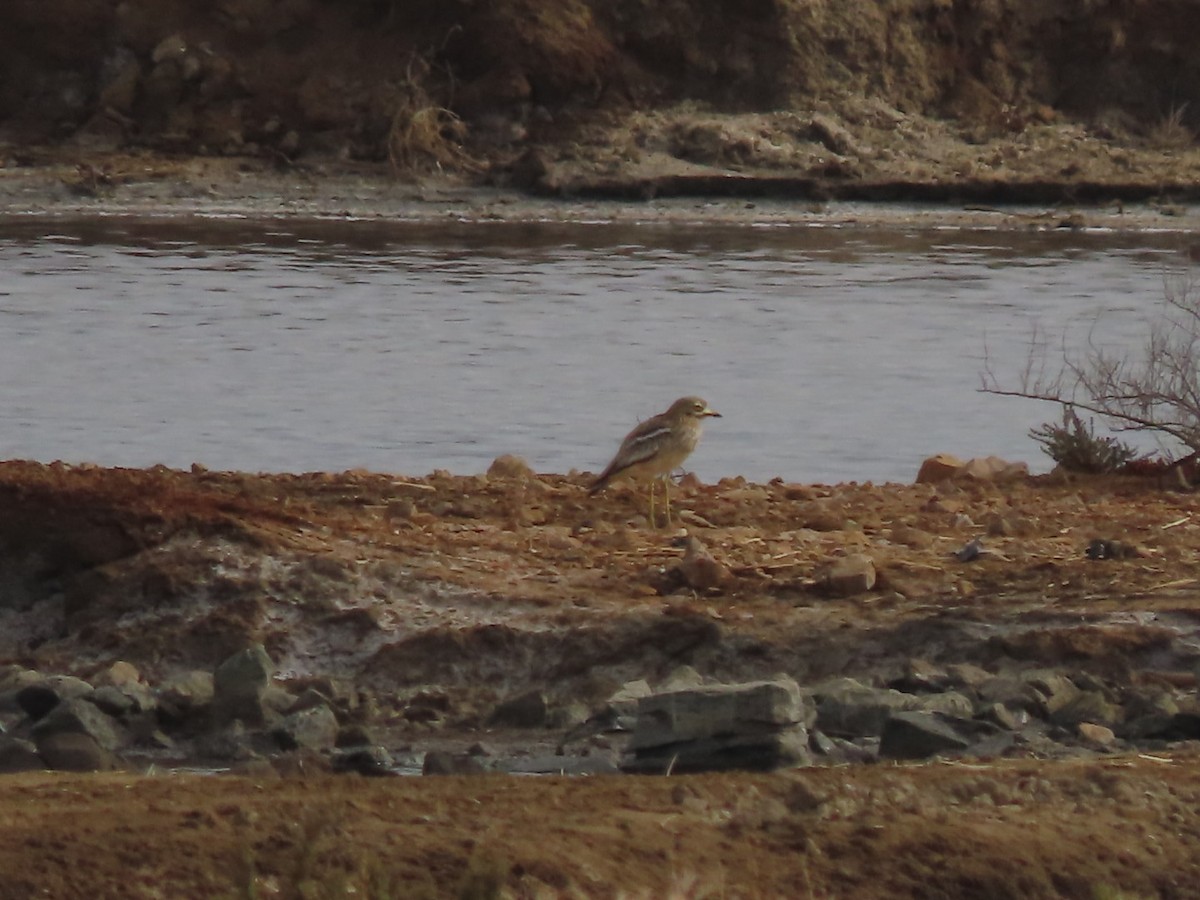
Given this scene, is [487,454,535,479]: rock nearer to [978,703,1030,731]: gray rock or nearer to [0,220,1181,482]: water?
[0,220,1181,482]: water

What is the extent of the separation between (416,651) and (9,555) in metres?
1.70

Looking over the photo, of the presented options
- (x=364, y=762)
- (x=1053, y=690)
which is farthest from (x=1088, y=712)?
(x=364, y=762)

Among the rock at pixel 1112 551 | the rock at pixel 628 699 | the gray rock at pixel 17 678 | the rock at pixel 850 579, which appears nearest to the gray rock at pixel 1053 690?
the rock at pixel 850 579

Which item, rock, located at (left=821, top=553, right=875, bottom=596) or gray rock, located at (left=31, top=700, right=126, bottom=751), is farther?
rock, located at (left=821, top=553, right=875, bottom=596)

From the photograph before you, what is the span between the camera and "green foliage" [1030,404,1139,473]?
37.1 feet

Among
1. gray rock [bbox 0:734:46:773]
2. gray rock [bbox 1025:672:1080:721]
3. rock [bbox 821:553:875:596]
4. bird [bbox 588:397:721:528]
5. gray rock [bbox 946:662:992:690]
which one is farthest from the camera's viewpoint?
bird [bbox 588:397:721:528]

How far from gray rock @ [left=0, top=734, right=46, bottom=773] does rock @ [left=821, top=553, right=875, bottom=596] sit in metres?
2.72

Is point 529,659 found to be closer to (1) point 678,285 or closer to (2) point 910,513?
(2) point 910,513

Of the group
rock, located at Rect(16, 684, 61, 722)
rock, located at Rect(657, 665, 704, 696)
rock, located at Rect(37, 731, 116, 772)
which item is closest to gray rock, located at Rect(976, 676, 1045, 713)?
rock, located at Rect(657, 665, 704, 696)

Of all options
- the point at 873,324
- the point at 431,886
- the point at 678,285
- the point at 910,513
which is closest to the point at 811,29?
the point at 678,285

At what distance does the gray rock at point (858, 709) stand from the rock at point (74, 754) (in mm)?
2038

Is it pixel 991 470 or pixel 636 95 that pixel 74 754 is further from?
pixel 636 95

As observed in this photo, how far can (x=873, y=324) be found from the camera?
2034cm

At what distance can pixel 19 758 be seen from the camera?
6.94 meters
